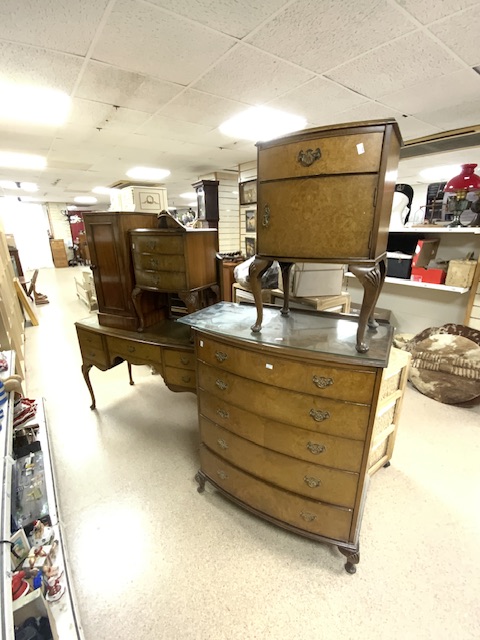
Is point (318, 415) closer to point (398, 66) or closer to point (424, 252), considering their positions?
point (398, 66)

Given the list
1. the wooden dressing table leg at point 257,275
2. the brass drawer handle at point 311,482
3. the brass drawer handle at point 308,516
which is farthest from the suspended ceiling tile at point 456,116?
the brass drawer handle at point 308,516

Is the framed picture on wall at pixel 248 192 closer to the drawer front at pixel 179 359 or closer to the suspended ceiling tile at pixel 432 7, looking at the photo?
the suspended ceiling tile at pixel 432 7

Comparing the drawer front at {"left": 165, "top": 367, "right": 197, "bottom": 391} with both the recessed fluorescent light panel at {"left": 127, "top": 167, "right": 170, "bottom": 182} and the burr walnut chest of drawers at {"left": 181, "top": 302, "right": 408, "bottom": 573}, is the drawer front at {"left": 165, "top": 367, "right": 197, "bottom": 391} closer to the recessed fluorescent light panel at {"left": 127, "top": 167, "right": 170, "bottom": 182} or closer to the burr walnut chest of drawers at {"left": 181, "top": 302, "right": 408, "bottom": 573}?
the burr walnut chest of drawers at {"left": 181, "top": 302, "right": 408, "bottom": 573}

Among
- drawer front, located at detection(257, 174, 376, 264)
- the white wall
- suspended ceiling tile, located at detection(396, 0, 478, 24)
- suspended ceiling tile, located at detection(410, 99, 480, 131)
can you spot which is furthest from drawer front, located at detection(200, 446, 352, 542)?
the white wall

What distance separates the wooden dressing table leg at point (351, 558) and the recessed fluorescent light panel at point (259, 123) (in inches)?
121

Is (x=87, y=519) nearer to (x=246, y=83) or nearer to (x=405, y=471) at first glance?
(x=405, y=471)

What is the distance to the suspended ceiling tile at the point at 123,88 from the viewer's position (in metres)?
1.97

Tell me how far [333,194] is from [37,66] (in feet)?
7.37

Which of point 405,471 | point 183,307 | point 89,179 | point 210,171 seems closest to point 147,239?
point 183,307

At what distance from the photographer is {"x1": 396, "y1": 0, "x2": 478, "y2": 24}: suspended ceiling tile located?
4.46ft

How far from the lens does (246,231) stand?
17.0ft

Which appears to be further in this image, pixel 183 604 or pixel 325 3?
pixel 325 3

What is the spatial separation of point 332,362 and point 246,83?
224 cm

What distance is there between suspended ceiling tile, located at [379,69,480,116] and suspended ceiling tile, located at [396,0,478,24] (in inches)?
30.3
